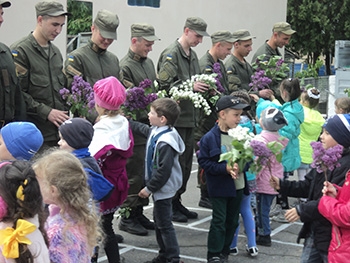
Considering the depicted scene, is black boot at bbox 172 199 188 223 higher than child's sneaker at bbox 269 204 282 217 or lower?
higher

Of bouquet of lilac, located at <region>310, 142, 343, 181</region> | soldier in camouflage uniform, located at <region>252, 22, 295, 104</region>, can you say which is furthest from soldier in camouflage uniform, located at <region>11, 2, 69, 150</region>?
soldier in camouflage uniform, located at <region>252, 22, 295, 104</region>

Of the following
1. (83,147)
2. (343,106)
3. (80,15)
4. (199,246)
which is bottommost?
(199,246)

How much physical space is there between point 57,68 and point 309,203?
3.17 m

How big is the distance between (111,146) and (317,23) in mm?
28644

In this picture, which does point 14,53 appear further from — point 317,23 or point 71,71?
point 317,23

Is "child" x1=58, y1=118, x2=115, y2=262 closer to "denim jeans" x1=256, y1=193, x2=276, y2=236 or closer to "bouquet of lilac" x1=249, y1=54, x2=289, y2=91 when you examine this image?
"denim jeans" x1=256, y1=193, x2=276, y2=236

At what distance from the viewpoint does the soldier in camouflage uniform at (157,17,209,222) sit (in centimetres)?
841

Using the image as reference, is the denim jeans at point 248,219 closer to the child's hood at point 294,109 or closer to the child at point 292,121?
the child at point 292,121

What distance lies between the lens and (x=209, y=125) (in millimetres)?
9352

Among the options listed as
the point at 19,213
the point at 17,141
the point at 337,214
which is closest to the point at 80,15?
the point at 17,141

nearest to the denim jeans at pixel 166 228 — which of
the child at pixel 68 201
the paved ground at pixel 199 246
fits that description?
the paved ground at pixel 199 246

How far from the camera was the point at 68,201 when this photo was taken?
13.0ft

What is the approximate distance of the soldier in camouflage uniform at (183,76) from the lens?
841cm

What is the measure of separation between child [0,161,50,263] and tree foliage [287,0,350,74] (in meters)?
30.5
